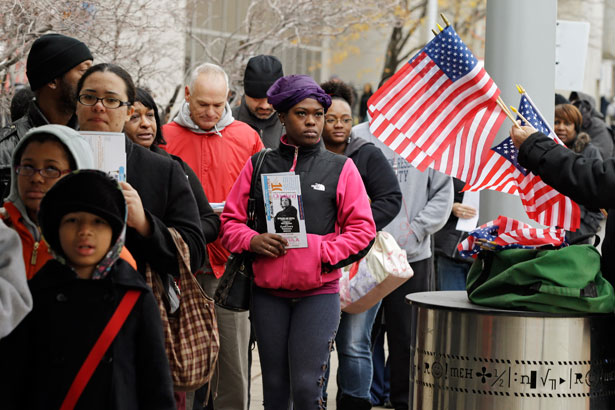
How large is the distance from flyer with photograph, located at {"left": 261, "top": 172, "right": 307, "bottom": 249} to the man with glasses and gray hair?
1038mm

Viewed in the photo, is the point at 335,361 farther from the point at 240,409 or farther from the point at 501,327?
the point at 501,327

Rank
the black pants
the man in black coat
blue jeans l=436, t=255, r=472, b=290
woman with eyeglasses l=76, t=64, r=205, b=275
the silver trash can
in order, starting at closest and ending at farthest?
woman with eyeglasses l=76, t=64, r=205, b=275, the man in black coat, the silver trash can, the black pants, blue jeans l=436, t=255, r=472, b=290

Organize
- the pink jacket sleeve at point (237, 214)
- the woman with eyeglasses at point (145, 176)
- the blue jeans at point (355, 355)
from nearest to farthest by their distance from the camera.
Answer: the woman with eyeglasses at point (145, 176) < the pink jacket sleeve at point (237, 214) < the blue jeans at point (355, 355)

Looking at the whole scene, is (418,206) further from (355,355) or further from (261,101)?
(261,101)

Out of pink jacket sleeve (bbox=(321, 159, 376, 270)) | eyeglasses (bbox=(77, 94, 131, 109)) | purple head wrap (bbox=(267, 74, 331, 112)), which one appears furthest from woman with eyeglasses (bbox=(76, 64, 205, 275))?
purple head wrap (bbox=(267, 74, 331, 112))

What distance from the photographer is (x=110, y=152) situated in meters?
4.36

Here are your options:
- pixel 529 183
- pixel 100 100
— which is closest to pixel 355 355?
pixel 529 183

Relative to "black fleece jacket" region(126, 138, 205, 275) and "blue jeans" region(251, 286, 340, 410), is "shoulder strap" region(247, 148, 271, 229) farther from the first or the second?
"black fleece jacket" region(126, 138, 205, 275)

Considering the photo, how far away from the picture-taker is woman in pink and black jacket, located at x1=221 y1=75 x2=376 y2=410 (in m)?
5.75

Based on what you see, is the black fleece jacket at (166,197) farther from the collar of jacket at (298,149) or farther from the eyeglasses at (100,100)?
the collar of jacket at (298,149)

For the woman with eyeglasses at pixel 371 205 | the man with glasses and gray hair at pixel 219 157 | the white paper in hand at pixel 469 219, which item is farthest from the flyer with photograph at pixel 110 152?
the white paper in hand at pixel 469 219

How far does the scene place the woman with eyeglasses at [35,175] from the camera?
13.4 feet

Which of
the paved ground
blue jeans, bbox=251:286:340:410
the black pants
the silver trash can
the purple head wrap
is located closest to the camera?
the silver trash can

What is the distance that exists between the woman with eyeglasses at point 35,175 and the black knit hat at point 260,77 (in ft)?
12.0
